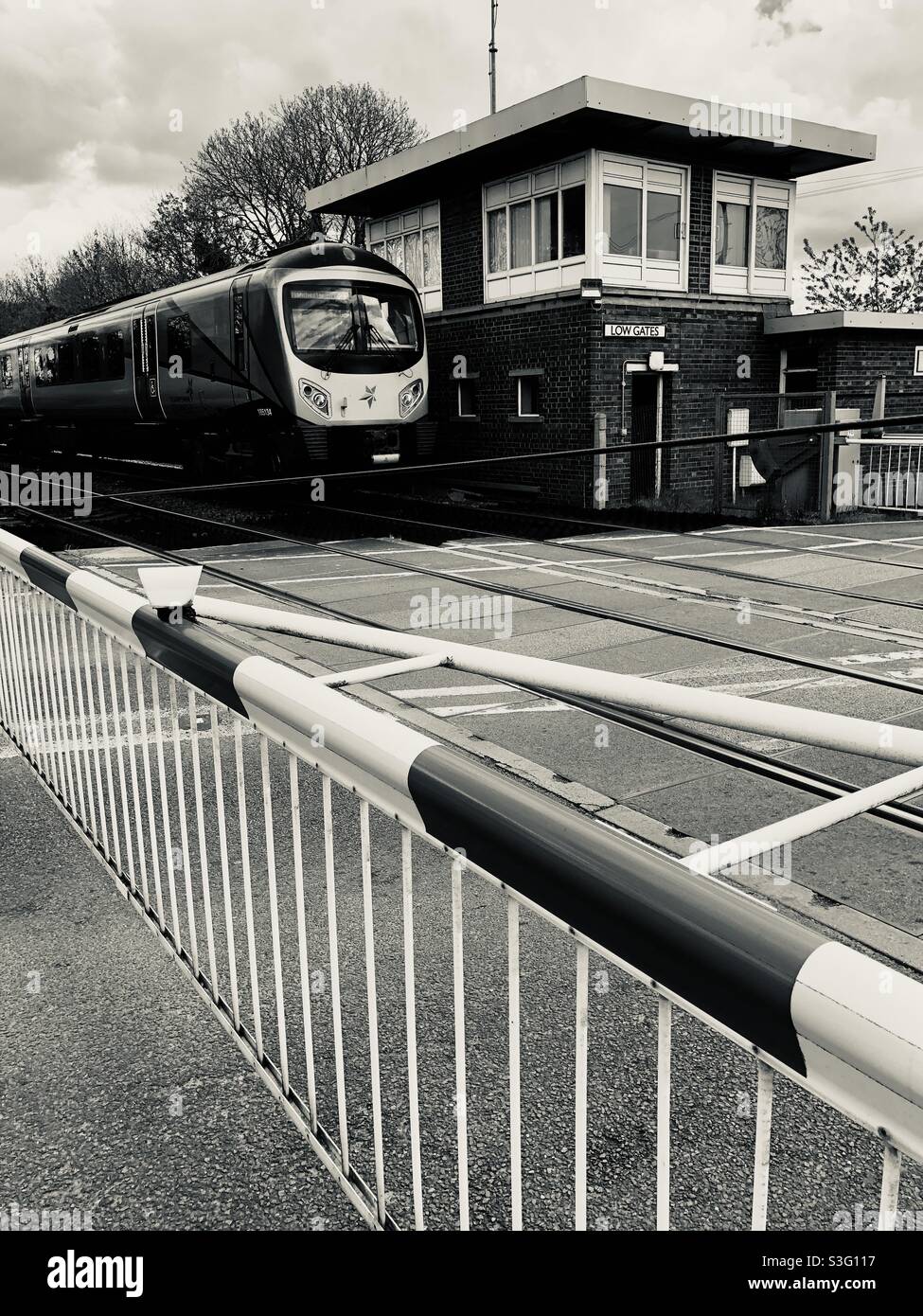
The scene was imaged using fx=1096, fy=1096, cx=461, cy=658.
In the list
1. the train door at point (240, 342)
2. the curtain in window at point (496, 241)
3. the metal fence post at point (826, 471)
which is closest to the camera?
the train door at point (240, 342)

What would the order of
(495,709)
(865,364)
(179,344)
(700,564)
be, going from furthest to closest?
(865,364) < (179,344) < (700,564) < (495,709)

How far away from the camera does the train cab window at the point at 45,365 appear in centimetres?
2345

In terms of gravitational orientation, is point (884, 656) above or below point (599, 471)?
below

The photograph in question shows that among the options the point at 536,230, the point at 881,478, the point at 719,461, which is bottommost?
the point at 881,478

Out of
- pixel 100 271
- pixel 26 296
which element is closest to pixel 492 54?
pixel 100 271

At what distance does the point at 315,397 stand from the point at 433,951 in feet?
45.9

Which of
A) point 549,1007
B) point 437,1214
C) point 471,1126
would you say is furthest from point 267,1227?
point 549,1007

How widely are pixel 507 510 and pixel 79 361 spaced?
9564mm

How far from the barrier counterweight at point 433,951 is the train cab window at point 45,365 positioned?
811 inches

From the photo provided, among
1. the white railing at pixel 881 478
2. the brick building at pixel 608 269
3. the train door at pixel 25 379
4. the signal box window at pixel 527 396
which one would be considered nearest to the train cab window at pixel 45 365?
the train door at pixel 25 379

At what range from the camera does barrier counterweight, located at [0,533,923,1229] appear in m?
1.10

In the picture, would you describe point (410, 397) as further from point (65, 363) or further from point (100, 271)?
point (100, 271)

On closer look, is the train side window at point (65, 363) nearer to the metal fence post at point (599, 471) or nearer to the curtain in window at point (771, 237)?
the metal fence post at point (599, 471)

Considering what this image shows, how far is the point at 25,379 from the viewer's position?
25.4 meters
